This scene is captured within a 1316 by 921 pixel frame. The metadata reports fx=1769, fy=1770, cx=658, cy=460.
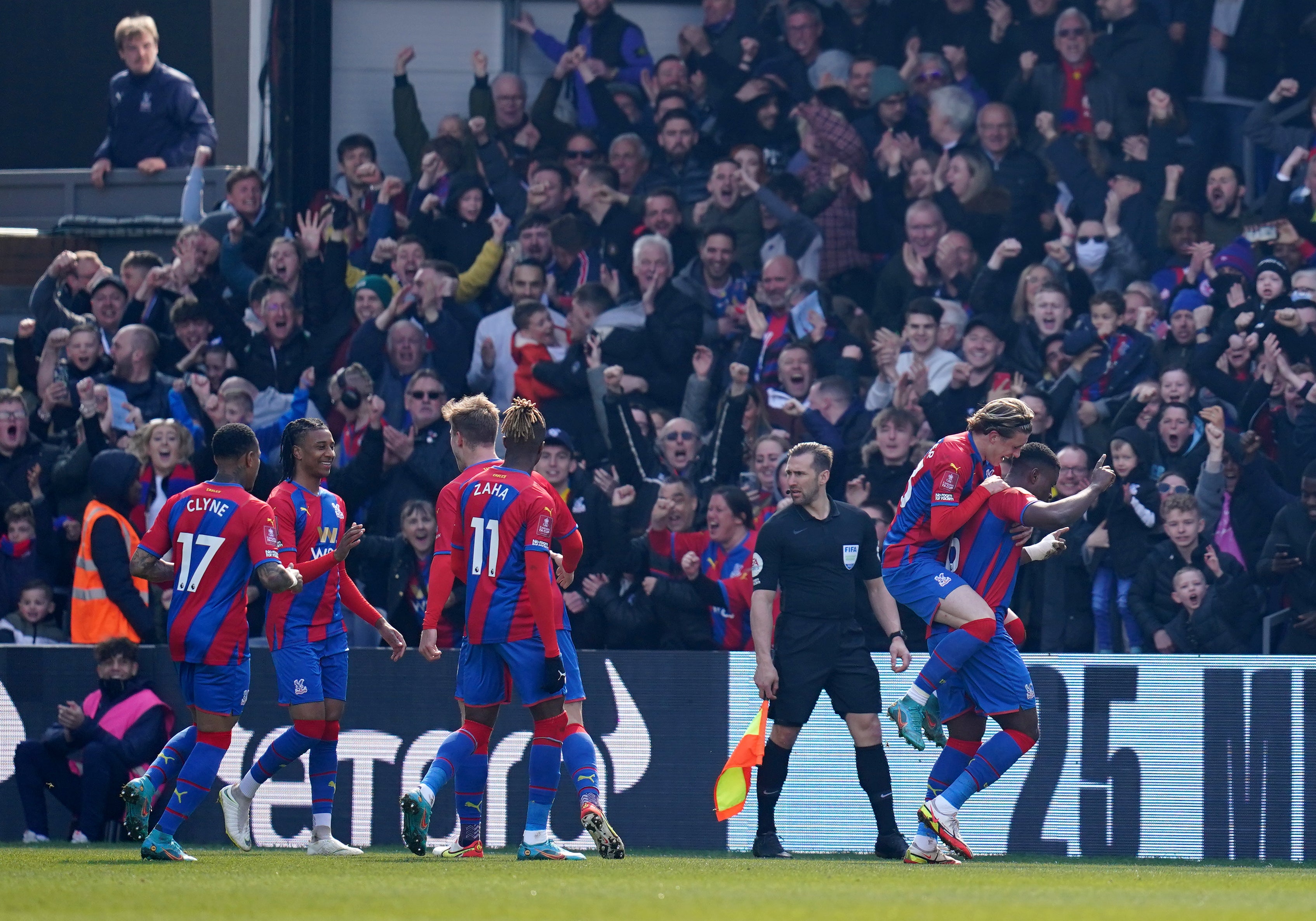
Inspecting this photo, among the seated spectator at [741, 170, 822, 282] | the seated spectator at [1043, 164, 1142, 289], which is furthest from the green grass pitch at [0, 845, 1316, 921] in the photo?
the seated spectator at [741, 170, 822, 282]

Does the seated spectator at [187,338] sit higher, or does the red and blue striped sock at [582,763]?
the seated spectator at [187,338]

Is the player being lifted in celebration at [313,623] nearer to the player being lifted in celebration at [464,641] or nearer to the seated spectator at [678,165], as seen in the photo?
the player being lifted in celebration at [464,641]

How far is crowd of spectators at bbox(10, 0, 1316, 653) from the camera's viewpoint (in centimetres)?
1136

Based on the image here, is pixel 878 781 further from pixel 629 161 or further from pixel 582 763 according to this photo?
pixel 629 161

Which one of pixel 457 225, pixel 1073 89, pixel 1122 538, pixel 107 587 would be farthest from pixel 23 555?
pixel 1073 89

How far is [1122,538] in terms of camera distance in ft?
37.0

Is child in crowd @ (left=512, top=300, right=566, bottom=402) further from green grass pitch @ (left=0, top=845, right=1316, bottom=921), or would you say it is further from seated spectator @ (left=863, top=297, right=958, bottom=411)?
green grass pitch @ (left=0, top=845, right=1316, bottom=921)

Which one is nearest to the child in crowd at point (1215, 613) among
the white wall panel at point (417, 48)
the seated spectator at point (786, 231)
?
the seated spectator at point (786, 231)

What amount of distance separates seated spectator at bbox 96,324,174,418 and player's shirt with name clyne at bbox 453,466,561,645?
5.20 meters

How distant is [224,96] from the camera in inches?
687

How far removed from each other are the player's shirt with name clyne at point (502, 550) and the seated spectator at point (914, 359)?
4544 millimetres

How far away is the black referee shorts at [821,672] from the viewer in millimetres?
9164

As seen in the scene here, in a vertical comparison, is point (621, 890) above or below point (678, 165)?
below

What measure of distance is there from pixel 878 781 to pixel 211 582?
3.52m
